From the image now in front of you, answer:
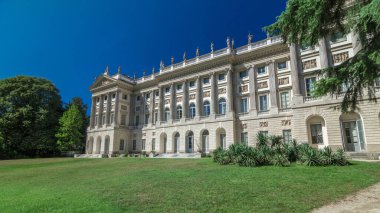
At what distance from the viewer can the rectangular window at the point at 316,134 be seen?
21578 mm

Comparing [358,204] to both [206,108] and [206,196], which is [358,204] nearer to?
[206,196]

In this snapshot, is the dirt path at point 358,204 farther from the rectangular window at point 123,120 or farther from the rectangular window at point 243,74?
the rectangular window at point 123,120

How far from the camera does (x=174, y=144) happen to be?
3391 centimetres

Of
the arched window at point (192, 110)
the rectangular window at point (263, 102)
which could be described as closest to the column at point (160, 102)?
the arched window at point (192, 110)

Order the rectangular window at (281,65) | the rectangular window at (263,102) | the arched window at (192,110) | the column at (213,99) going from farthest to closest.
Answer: the arched window at (192,110), the column at (213,99), the rectangular window at (263,102), the rectangular window at (281,65)

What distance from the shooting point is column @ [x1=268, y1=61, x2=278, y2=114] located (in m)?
25.6

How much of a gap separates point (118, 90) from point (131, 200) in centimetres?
3570

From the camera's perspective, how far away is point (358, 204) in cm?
592

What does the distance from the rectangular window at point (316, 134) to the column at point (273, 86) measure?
4.44 metres

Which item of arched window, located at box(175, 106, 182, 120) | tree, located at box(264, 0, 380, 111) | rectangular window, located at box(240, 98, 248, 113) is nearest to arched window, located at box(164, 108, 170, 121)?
arched window, located at box(175, 106, 182, 120)

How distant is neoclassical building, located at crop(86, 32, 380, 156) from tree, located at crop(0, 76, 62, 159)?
7.88 metres

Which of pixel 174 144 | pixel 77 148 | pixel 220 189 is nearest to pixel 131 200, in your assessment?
pixel 220 189

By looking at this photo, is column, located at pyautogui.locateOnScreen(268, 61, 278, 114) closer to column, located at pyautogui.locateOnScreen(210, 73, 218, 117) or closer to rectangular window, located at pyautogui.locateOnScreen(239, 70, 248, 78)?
rectangular window, located at pyautogui.locateOnScreen(239, 70, 248, 78)

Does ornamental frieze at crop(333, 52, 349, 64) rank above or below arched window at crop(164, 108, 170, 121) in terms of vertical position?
above
